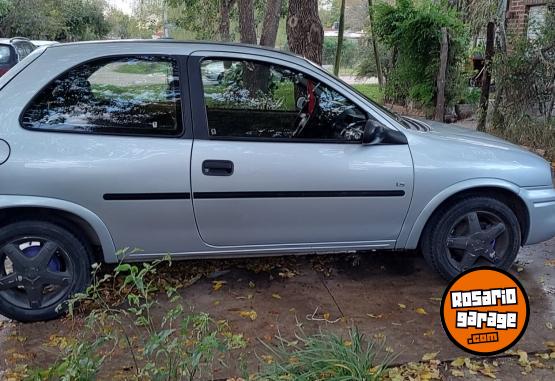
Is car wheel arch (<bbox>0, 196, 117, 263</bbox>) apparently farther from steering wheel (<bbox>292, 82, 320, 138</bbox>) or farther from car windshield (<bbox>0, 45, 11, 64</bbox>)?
car windshield (<bbox>0, 45, 11, 64</bbox>)

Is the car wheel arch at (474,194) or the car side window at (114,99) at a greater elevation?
the car side window at (114,99)

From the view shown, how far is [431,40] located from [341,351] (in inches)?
362

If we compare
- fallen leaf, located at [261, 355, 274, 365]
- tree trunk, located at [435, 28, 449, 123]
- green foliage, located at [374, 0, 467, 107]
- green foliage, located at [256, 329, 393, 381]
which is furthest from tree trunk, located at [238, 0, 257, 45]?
green foliage, located at [256, 329, 393, 381]

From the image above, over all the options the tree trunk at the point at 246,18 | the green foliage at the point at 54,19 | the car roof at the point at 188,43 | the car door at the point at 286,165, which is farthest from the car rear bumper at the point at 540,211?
the green foliage at the point at 54,19

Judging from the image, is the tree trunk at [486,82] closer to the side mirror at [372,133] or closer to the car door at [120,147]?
the side mirror at [372,133]

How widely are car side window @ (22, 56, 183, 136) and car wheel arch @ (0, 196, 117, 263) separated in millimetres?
473

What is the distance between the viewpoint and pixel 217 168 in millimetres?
3441

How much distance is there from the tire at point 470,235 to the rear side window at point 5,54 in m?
11.2

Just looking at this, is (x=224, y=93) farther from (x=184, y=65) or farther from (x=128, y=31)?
(x=128, y=31)

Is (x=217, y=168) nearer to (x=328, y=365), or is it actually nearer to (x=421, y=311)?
(x=328, y=365)

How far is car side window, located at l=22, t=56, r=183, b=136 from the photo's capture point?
338 centimetres

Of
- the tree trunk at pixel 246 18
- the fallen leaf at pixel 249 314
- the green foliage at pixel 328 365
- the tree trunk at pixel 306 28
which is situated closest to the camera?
the green foliage at pixel 328 365

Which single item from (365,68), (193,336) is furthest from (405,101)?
(193,336)

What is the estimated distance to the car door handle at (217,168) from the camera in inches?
135
